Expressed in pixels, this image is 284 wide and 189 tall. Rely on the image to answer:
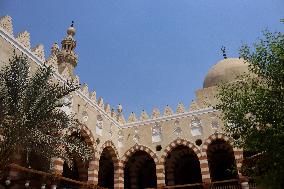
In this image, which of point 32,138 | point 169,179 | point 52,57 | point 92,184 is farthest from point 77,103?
point 169,179

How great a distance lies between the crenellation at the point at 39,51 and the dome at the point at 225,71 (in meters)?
13.1

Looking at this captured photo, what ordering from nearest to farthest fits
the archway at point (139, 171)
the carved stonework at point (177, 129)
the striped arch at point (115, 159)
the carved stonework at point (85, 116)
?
the carved stonework at point (85, 116), the striped arch at point (115, 159), the carved stonework at point (177, 129), the archway at point (139, 171)

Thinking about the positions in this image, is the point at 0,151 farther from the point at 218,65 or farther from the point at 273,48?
the point at 218,65

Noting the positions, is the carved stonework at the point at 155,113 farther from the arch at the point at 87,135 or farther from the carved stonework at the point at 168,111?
the arch at the point at 87,135

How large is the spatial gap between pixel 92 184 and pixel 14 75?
26.0 ft

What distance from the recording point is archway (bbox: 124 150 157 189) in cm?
1952

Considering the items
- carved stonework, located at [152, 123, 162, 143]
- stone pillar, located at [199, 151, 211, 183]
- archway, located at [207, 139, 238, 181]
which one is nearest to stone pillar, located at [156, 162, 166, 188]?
carved stonework, located at [152, 123, 162, 143]

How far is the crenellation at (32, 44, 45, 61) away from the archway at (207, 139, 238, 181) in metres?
11.2

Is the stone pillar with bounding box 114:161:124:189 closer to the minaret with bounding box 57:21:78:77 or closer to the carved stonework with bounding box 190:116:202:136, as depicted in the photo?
the carved stonework with bounding box 190:116:202:136

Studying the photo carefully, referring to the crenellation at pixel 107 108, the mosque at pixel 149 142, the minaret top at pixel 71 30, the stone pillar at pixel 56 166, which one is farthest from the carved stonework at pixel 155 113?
the minaret top at pixel 71 30

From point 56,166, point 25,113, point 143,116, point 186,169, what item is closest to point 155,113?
point 143,116

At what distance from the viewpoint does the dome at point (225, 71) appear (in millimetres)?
22222

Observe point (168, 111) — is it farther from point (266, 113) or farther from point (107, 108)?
point (266, 113)

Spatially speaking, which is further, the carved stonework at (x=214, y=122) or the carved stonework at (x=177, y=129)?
the carved stonework at (x=177, y=129)
